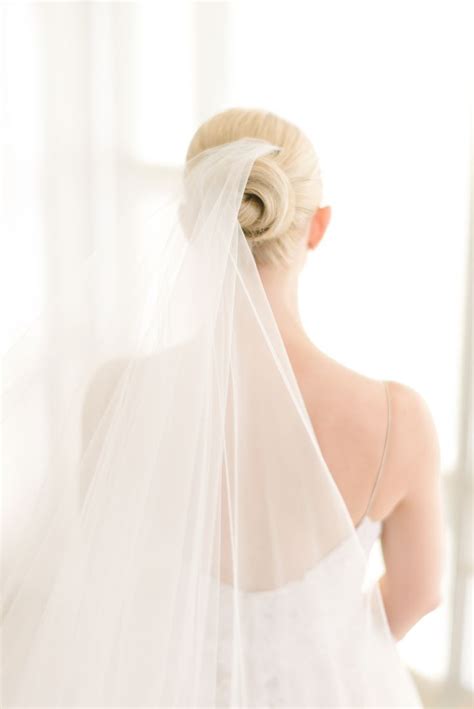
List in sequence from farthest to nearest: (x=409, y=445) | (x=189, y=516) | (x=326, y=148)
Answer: (x=326, y=148), (x=409, y=445), (x=189, y=516)

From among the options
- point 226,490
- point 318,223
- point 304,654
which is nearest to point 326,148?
point 318,223

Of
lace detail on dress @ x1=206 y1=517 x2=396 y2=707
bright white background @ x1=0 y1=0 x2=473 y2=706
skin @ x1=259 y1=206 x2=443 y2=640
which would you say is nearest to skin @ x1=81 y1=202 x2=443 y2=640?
skin @ x1=259 y1=206 x2=443 y2=640

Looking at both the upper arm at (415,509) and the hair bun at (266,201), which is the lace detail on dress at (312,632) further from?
the hair bun at (266,201)

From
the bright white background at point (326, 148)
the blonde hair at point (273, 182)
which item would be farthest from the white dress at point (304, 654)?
the bright white background at point (326, 148)

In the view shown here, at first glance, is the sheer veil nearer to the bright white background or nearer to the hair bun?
the hair bun

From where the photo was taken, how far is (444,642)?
183 centimetres

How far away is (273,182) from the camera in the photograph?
0.91m

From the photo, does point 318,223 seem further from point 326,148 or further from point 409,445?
point 326,148

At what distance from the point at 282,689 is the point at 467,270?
3.57 feet

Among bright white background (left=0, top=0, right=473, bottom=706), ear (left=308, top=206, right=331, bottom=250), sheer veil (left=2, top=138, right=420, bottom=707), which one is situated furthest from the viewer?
bright white background (left=0, top=0, right=473, bottom=706)

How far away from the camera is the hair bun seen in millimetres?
908

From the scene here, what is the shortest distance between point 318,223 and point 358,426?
0.33 m

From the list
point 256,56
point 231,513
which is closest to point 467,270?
point 256,56

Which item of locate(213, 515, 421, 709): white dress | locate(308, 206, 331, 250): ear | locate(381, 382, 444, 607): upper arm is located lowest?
locate(213, 515, 421, 709): white dress
